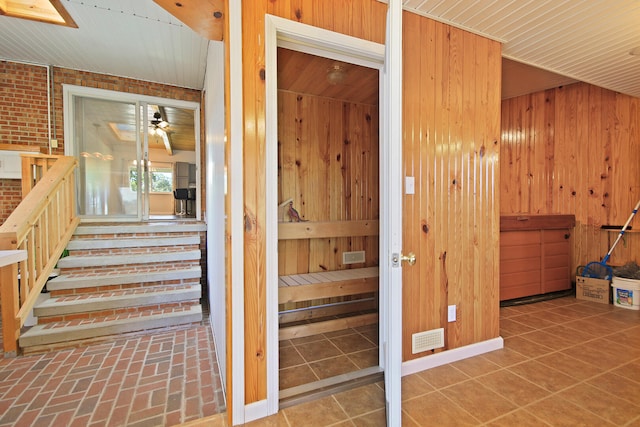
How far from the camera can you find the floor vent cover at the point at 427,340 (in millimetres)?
2113

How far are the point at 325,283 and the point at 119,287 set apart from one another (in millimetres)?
2360

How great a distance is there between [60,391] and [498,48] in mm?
4112

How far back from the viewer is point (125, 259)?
343 cm

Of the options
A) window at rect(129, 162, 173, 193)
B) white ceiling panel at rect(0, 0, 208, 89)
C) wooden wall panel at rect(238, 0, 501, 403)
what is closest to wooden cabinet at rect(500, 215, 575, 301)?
wooden wall panel at rect(238, 0, 501, 403)

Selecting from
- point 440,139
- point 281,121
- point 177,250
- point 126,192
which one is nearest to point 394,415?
point 440,139

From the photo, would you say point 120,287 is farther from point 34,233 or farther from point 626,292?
point 626,292

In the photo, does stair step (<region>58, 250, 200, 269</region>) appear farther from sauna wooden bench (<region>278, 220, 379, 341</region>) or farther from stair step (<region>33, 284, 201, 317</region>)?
Result: sauna wooden bench (<region>278, 220, 379, 341</region>)

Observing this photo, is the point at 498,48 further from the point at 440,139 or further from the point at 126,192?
the point at 126,192

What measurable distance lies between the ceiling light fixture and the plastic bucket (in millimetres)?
3922

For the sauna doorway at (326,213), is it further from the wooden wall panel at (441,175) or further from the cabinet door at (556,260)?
the cabinet door at (556,260)

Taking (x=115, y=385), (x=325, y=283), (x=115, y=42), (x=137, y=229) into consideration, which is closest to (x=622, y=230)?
(x=325, y=283)

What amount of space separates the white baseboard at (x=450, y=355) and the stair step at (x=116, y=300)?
2.36 m

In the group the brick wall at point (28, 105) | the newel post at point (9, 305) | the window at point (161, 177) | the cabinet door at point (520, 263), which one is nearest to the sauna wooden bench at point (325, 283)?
the cabinet door at point (520, 263)

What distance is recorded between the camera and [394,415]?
4.12 feet
